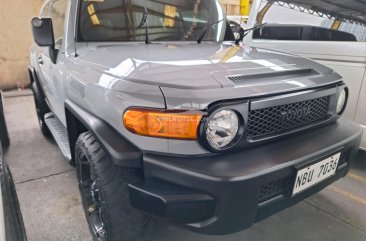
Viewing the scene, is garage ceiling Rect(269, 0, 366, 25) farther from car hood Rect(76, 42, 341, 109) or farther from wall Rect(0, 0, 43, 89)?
wall Rect(0, 0, 43, 89)

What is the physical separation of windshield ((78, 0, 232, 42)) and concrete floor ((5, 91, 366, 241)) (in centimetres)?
130

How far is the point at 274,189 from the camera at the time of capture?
1451 mm

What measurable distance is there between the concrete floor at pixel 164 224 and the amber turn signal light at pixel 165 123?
3.24 ft

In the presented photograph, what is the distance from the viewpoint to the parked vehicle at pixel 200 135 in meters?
1.31

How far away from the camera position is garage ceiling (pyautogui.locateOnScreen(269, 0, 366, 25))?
2.82 m

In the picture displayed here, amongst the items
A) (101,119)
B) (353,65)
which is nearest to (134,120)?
(101,119)

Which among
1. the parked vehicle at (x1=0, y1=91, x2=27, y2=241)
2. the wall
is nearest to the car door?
the parked vehicle at (x1=0, y1=91, x2=27, y2=241)

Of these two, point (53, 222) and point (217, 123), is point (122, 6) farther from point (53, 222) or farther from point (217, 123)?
point (53, 222)

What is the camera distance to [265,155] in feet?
4.68

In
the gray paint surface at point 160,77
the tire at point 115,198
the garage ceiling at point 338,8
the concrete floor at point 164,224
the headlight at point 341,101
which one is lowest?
the concrete floor at point 164,224

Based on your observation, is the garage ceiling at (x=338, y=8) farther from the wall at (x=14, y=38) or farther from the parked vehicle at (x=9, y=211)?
the wall at (x=14, y=38)

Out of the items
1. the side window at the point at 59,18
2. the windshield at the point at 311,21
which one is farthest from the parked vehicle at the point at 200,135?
the windshield at the point at 311,21

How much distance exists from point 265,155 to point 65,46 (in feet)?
5.41

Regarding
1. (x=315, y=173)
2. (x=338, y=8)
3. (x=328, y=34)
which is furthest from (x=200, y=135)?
(x=338, y=8)
